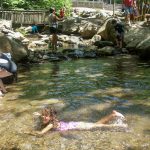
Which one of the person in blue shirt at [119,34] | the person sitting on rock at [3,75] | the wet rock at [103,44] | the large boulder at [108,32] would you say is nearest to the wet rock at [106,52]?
the person in blue shirt at [119,34]

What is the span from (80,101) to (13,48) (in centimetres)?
604

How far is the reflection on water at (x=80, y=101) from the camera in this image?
674cm

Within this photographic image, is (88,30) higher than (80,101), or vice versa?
(88,30)

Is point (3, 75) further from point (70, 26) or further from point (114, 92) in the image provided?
point (70, 26)

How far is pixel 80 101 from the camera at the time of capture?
934 centimetres

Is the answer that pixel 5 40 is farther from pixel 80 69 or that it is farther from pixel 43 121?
pixel 43 121

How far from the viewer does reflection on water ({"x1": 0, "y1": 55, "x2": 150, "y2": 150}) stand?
6.74m

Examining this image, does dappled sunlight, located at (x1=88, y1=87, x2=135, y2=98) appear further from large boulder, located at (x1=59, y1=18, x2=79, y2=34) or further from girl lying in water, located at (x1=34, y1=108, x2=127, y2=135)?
large boulder, located at (x1=59, y1=18, x2=79, y2=34)

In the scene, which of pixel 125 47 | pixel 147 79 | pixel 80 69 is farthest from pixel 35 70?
pixel 125 47

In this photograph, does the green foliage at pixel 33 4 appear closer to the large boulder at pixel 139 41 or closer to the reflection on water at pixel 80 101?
the large boulder at pixel 139 41

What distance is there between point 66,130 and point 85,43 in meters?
15.4

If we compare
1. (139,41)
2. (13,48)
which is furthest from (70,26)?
(13,48)

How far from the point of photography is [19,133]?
23.7ft

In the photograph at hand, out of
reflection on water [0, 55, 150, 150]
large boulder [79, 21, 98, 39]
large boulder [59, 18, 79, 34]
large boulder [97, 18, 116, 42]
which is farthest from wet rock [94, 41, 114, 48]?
large boulder [59, 18, 79, 34]
